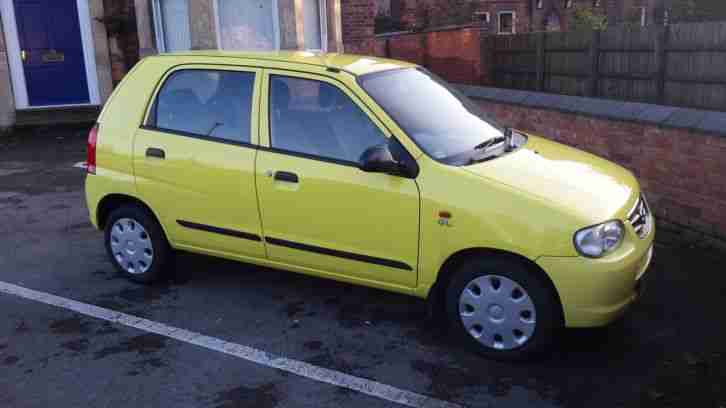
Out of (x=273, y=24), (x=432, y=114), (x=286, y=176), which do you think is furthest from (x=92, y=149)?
(x=273, y=24)

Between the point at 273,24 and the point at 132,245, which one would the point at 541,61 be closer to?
the point at 273,24

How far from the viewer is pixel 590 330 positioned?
15.7 ft

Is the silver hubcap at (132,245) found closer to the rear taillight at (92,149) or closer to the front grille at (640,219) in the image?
the rear taillight at (92,149)

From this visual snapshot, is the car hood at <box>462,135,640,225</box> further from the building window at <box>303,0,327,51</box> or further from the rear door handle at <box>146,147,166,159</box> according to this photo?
the building window at <box>303,0,327,51</box>

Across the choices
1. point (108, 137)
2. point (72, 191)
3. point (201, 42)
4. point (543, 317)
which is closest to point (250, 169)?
point (108, 137)

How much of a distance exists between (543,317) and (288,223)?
1831 mm

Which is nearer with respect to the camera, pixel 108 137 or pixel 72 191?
pixel 108 137

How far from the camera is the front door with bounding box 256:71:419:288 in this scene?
4.45 m

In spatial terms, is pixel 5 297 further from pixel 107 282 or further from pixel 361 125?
pixel 361 125

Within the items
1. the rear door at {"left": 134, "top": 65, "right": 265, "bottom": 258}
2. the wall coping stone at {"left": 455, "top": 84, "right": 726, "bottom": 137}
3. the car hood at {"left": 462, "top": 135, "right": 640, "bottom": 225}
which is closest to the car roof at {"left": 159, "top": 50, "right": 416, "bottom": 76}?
the rear door at {"left": 134, "top": 65, "right": 265, "bottom": 258}

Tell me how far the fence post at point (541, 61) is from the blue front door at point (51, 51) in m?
8.54

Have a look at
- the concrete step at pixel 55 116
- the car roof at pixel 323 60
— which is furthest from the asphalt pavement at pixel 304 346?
the concrete step at pixel 55 116

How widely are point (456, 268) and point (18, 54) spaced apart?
11441 millimetres

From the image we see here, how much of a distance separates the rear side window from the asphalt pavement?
1321mm
